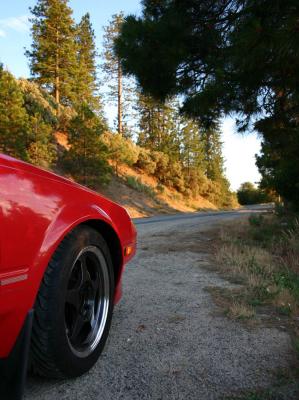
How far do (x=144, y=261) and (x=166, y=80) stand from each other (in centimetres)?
401

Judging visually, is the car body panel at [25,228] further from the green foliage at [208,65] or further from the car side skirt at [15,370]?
the green foliage at [208,65]

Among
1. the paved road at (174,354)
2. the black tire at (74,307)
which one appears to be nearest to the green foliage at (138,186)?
the paved road at (174,354)

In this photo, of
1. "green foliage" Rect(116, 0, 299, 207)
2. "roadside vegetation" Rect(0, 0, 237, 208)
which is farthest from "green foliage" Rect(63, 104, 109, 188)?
"green foliage" Rect(116, 0, 299, 207)

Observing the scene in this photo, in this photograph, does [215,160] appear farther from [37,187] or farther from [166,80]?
[37,187]

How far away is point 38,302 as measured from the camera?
2.03 meters

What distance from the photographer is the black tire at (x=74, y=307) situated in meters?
2.03

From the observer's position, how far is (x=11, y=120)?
20.8 meters

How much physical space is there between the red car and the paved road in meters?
0.15

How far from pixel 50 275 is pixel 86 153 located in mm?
23055

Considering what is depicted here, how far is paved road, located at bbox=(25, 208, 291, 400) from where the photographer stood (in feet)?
7.25

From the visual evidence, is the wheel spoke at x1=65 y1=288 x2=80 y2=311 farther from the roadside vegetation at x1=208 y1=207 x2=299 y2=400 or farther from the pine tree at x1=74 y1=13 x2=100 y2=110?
the pine tree at x1=74 y1=13 x2=100 y2=110

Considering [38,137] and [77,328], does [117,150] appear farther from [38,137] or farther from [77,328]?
[77,328]

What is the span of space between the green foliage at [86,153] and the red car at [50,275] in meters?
22.0

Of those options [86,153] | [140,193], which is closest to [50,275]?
[86,153]
